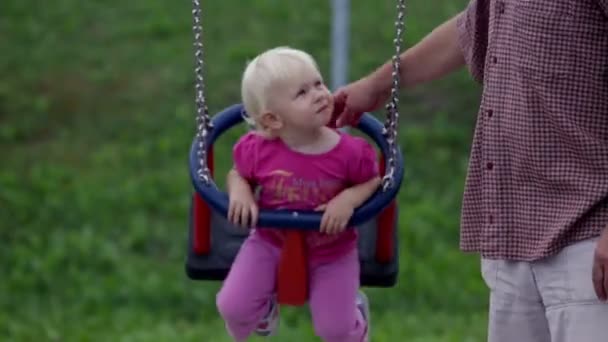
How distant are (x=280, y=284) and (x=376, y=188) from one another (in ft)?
1.05

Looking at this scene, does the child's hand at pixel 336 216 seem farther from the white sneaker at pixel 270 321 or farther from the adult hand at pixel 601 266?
the adult hand at pixel 601 266

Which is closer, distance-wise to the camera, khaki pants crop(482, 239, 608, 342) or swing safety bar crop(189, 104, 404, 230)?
khaki pants crop(482, 239, 608, 342)

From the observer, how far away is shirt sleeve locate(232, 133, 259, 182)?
3.34 metres

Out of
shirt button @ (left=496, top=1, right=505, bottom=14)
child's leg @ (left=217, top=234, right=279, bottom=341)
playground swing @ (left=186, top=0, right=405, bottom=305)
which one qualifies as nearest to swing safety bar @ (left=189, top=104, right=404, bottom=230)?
playground swing @ (left=186, top=0, right=405, bottom=305)

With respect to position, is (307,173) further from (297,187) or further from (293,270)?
(293,270)

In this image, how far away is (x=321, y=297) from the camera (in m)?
3.35

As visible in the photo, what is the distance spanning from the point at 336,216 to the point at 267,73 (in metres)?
0.36

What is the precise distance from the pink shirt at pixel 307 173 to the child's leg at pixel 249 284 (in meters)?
0.05

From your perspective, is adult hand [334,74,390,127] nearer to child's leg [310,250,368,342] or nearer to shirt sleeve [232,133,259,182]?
shirt sleeve [232,133,259,182]

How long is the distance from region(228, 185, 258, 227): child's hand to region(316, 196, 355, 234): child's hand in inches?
6.2

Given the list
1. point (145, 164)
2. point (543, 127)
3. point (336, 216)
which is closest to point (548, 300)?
point (543, 127)

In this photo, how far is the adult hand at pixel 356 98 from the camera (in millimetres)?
3449

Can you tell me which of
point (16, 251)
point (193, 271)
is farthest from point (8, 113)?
point (193, 271)

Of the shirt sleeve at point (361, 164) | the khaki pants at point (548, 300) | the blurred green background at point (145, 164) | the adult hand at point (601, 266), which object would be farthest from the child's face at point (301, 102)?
the blurred green background at point (145, 164)
